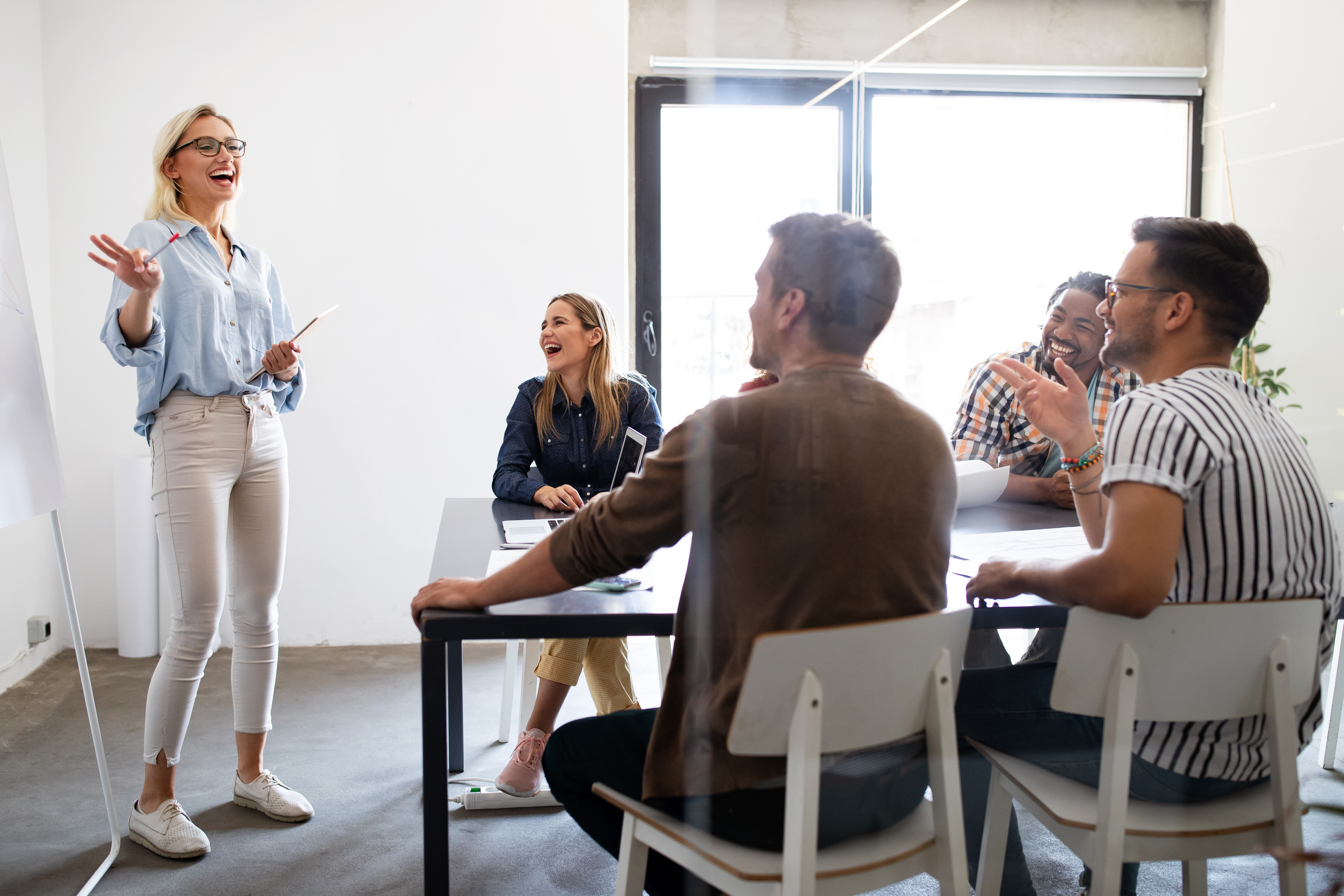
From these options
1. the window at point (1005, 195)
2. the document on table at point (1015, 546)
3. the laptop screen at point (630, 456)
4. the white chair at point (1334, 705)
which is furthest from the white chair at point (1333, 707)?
the laptop screen at point (630, 456)

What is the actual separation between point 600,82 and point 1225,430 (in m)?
2.55

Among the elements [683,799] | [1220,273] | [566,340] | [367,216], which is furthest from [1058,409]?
[367,216]

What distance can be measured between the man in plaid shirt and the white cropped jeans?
1471 mm

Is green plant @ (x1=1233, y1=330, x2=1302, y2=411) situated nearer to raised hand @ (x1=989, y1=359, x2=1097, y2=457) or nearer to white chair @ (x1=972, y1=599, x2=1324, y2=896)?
raised hand @ (x1=989, y1=359, x2=1097, y2=457)

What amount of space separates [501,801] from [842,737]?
123 cm

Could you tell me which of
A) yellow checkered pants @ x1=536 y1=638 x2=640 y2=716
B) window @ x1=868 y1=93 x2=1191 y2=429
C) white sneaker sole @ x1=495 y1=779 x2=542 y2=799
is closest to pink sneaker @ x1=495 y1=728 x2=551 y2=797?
white sneaker sole @ x1=495 y1=779 x2=542 y2=799

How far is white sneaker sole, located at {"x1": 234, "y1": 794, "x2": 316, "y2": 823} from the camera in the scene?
192cm

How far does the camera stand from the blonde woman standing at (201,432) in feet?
5.82

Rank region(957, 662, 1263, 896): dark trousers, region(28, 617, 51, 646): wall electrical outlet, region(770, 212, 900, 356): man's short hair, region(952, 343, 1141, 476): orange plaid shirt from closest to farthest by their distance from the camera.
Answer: region(770, 212, 900, 356): man's short hair, region(957, 662, 1263, 896): dark trousers, region(952, 343, 1141, 476): orange plaid shirt, region(28, 617, 51, 646): wall electrical outlet

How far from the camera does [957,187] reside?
1.99 meters

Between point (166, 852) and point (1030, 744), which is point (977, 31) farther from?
point (166, 852)

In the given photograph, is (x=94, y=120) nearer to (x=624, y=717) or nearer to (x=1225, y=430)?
(x=624, y=717)

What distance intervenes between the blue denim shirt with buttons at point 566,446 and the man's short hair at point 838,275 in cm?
121

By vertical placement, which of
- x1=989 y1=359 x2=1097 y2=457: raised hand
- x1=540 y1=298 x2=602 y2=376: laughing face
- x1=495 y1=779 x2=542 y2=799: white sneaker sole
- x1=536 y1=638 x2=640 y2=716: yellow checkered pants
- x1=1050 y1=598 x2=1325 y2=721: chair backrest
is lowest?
x1=495 y1=779 x2=542 y2=799: white sneaker sole
